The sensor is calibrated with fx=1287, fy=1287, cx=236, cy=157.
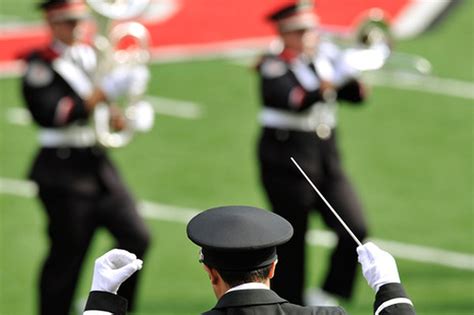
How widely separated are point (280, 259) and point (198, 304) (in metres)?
0.57

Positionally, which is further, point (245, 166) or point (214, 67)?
point (214, 67)

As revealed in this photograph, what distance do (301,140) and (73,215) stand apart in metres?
1.40

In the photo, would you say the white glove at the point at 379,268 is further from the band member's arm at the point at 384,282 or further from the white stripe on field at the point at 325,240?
the white stripe on field at the point at 325,240

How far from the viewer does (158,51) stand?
13.1 m

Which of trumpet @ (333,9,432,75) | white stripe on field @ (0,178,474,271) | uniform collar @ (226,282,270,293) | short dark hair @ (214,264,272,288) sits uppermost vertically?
trumpet @ (333,9,432,75)

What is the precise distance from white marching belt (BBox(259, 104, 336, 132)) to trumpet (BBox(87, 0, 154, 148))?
72 centimetres

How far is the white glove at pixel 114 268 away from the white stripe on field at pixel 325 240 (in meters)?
3.58

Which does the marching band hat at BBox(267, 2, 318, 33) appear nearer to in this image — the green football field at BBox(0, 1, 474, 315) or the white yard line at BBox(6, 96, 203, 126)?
the green football field at BBox(0, 1, 474, 315)

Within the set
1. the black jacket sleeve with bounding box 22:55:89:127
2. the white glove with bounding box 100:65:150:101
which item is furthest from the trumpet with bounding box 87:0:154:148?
the black jacket sleeve with bounding box 22:55:89:127

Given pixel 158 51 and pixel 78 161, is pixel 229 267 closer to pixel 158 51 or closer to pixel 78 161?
pixel 78 161

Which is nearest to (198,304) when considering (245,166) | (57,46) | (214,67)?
(57,46)

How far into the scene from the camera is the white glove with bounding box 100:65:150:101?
7.26 m

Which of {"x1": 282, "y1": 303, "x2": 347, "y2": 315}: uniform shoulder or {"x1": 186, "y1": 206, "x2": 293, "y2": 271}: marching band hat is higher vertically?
{"x1": 186, "y1": 206, "x2": 293, "y2": 271}: marching band hat

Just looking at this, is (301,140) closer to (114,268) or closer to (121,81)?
(121,81)
